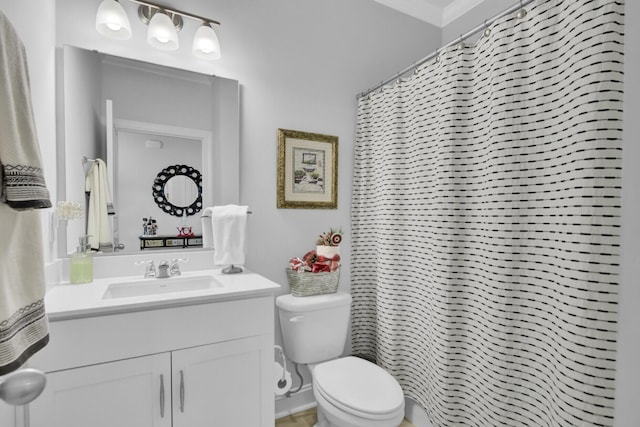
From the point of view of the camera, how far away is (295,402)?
6.49 ft

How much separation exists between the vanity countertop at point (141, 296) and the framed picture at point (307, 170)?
57cm

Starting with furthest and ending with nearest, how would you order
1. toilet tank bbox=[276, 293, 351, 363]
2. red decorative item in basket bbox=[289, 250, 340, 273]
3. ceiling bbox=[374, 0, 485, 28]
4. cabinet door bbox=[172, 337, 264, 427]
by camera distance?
1. ceiling bbox=[374, 0, 485, 28]
2. red decorative item in basket bbox=[289, 250, 340, 273]
3. toilet tank bbox=[276, 293, 351, 363]
4. cabinet door bbox=[172, 337, 264, 427]

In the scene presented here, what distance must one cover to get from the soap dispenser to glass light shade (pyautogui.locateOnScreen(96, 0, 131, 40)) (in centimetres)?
96

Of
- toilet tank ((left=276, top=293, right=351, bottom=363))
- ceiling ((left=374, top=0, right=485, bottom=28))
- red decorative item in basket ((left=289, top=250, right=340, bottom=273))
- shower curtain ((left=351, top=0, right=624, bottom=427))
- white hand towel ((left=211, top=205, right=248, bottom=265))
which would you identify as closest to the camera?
shower curtain ((left=351, top=0, right=624, bottom=427))

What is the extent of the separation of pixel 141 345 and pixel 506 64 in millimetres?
1725

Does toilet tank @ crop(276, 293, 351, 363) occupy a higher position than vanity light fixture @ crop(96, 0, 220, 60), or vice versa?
vanity light fixture @ crop(96, 0, 220, 60)

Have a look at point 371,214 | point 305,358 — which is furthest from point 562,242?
point 305,358

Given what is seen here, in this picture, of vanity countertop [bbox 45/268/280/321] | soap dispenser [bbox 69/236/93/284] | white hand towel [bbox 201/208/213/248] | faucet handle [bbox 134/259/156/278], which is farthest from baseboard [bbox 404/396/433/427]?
soap dispenser [bbox 69/236/93/284]

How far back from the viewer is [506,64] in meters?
1.26

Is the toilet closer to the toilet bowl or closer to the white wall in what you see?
the toilet bowl

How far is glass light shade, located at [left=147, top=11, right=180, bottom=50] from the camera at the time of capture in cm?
156

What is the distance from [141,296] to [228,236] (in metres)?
0.50

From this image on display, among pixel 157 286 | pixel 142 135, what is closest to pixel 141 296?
pixel 157 286

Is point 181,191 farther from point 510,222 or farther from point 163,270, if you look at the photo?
point 510,222
